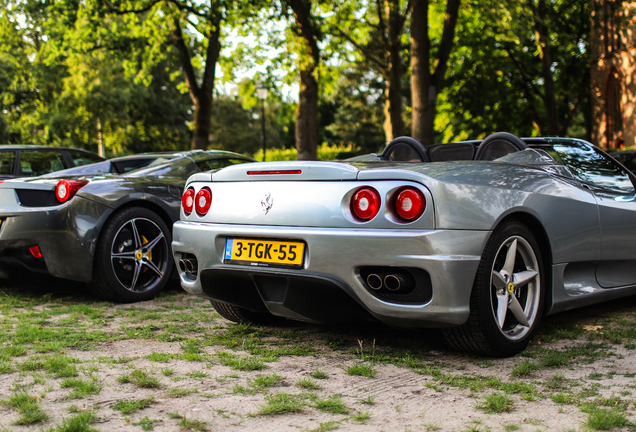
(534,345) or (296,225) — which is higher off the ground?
(296,225)

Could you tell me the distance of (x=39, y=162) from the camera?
24.9 feet

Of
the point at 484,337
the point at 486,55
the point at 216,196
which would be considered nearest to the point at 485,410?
the point at 484,337

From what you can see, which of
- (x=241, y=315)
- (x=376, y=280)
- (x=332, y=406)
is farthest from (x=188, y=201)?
(x=332, y=406)

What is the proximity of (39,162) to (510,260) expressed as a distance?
6.23 metres

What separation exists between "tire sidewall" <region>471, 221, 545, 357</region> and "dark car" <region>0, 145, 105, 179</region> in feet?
19.3

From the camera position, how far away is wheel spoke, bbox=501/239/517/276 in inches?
131

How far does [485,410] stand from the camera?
8.27 ft

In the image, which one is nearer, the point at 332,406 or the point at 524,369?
the point at 332,406

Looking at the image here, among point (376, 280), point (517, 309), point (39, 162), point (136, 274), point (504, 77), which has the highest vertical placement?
point (504, 77)

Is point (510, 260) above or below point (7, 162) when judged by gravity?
below

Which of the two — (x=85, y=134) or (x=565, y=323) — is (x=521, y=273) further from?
(x=85, y=134)

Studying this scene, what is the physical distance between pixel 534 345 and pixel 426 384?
3.65 feet

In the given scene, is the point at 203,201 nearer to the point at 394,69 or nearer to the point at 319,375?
the point at 319,375

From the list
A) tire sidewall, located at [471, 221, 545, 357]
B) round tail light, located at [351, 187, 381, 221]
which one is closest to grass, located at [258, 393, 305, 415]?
round tail light, located at [351, 187, 381, 221]
